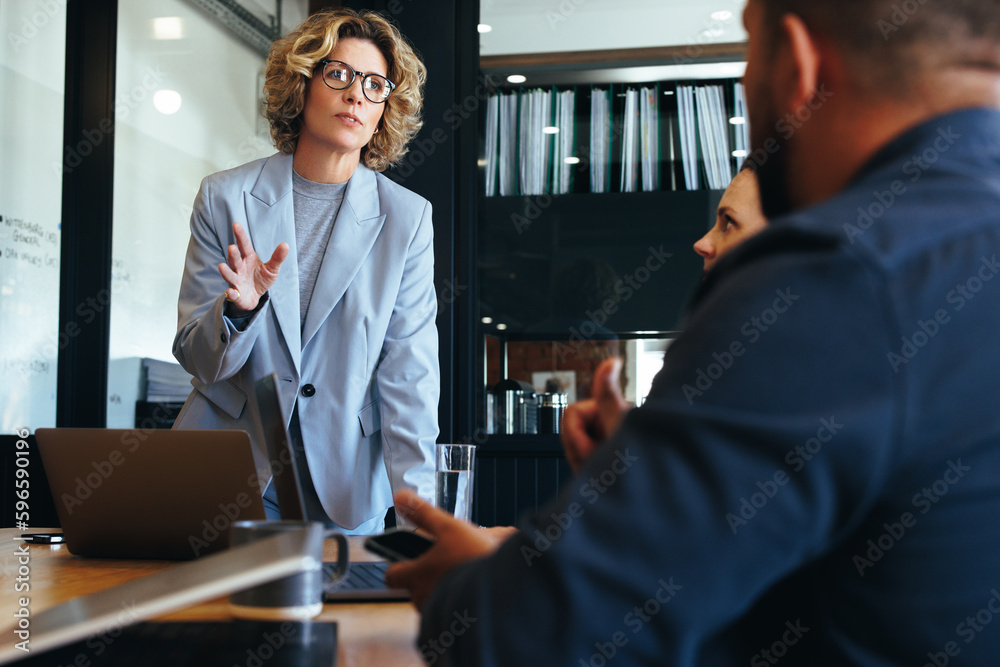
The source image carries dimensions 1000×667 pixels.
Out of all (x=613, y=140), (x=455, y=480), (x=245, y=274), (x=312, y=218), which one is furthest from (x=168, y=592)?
(x=613, y=140)

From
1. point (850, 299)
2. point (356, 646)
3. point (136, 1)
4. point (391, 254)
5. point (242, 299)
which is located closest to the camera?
point (850, 299)

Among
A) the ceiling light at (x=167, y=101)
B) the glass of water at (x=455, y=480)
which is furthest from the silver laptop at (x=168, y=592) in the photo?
the ceiling light at (x=167, y=101)

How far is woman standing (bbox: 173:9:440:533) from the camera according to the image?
1.78 m

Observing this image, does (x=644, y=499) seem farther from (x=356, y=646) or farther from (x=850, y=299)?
(x=356, y=646)

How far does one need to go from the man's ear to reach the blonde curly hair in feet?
5.51

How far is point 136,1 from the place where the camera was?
3176 millimetres

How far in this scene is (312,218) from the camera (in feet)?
6.71

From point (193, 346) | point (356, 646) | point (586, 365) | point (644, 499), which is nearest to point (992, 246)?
point (644, 499)

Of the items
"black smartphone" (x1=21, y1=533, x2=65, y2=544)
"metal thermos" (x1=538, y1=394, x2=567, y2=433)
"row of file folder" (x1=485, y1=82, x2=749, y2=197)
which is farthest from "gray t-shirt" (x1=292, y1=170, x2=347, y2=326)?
"metal thermos" (x1=538, y1=394, x2=567, y2=433)

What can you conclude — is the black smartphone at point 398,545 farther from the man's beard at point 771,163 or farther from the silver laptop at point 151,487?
the man's beard at point 771,163

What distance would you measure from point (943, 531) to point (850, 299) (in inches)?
5.9

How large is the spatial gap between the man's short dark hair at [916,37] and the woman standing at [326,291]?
1215mm

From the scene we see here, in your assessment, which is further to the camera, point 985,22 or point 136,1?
point 136,1

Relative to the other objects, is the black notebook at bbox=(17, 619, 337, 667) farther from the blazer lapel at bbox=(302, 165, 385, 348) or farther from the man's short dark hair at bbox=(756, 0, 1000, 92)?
the blazer lapel at bbox=(302, 165, 385, 348)
